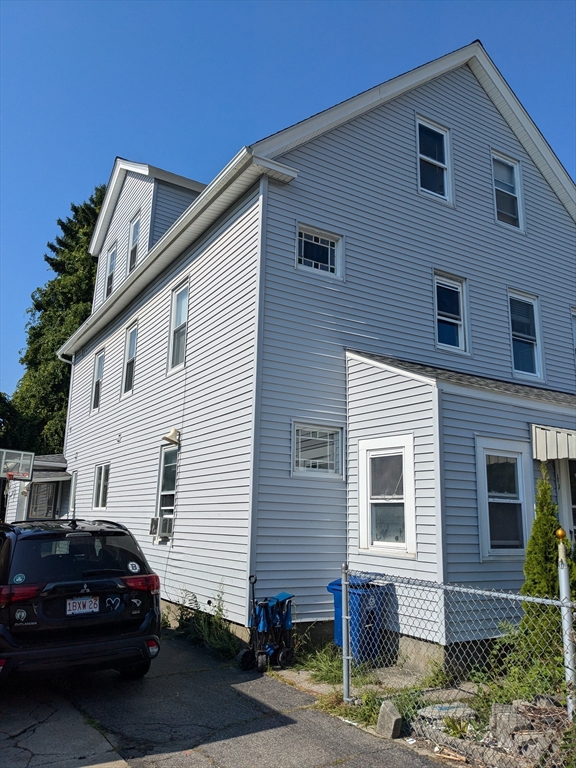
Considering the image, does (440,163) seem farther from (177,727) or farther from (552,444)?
(177,727)

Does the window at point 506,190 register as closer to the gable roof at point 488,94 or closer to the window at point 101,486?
the gable roof at point 488,94

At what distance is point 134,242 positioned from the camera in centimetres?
1584

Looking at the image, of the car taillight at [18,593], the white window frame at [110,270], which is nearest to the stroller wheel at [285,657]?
the car taillight at [18,593]

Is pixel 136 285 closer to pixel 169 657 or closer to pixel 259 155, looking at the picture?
pixel 259 155

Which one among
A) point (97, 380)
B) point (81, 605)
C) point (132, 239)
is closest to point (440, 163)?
point (132, 239)

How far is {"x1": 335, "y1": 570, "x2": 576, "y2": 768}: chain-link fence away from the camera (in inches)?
179

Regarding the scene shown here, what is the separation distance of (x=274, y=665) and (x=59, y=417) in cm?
2382

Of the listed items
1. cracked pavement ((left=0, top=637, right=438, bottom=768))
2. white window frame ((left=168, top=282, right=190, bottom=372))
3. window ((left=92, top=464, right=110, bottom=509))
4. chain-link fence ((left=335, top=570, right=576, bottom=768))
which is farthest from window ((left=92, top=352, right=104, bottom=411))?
chain-link fence ((left=335, top=570, right=576, bottom=768))

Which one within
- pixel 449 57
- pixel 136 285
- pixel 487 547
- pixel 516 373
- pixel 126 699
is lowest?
pixel 126 699

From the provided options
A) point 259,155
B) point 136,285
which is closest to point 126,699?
point 259,155

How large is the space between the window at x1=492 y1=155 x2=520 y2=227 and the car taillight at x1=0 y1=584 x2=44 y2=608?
37.2ft

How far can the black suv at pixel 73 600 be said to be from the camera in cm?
544

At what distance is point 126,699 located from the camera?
6.17 metres

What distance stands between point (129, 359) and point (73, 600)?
9.66 meters
